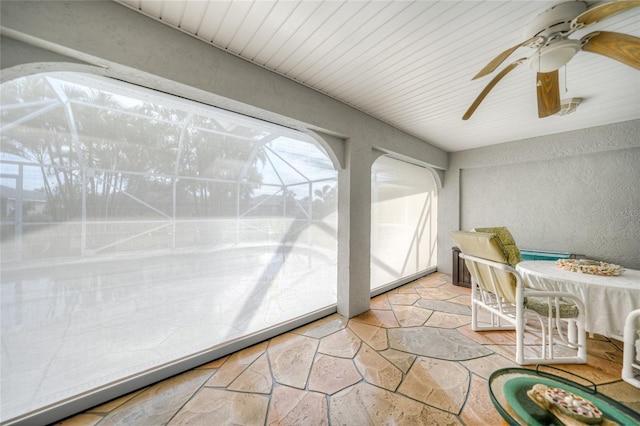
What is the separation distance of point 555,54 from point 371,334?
111 inches

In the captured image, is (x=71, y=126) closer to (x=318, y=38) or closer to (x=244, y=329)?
(x=318, y=38)

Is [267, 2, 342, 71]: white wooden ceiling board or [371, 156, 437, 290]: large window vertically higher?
[267, 2, 342, 71]: white wooden ceiling board

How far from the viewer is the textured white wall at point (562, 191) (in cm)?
326

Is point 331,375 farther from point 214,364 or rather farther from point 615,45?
point 615,45

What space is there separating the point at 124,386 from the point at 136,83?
2.28m

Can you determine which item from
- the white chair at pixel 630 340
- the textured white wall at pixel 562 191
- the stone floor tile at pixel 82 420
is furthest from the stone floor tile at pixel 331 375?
the textured white wall at pixel 562 191

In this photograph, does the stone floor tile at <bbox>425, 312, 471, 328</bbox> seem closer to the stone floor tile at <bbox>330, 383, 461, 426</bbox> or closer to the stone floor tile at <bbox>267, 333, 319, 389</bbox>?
the stone floor tile at <bbox>330, 383, 461, 426</bbox>

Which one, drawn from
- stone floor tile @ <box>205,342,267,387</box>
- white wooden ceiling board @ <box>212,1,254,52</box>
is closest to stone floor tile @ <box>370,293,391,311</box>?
stone floor tile @ <box>205,342,267,387</box>

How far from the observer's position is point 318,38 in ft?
5.79

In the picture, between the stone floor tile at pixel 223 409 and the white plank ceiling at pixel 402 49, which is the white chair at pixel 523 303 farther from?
the stone floor tile at pixel 223 409

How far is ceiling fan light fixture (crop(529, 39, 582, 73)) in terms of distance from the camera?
57.2 inches

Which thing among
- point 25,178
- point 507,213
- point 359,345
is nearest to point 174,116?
point 25,178

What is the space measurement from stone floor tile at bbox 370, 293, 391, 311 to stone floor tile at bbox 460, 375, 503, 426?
151 centimetres

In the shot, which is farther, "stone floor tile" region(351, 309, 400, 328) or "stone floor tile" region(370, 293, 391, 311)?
"stone floor tile" region(370, 293, 391, 311)
